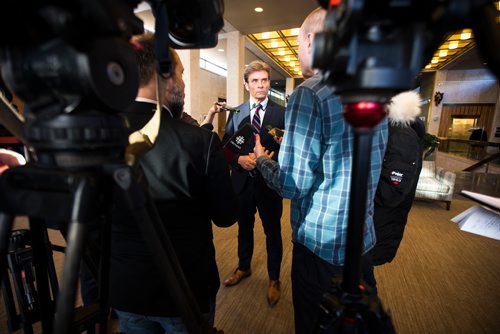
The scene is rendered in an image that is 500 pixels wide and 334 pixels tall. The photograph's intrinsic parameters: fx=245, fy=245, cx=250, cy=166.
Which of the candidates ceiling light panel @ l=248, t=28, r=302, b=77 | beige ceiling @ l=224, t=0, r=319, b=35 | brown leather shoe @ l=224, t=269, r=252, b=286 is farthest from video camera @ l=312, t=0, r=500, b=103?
ceiling light panel @ l=248, t=28, r=302, b=77

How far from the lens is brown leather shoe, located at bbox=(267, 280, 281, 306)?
5.58 ft

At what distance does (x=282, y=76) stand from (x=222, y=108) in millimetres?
11459

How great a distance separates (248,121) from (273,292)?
4.26ft

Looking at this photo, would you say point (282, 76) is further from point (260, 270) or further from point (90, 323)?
point (90, 323)

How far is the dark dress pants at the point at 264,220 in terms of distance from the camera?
181cm

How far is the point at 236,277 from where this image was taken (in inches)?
75.4

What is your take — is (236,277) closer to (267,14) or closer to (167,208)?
(167,208)

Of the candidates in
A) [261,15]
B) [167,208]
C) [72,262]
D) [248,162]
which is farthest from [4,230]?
[261,15]

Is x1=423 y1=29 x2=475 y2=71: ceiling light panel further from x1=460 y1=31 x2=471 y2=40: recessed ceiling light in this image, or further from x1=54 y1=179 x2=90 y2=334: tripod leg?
x1=54 y1=179 x2=90 y2=334: tripod leg

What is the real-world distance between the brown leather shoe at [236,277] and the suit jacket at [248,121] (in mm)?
650

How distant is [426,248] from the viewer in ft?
8.38

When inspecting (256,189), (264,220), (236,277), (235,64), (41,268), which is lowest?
(236,277)

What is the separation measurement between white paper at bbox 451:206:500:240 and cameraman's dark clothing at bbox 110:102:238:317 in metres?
0.73

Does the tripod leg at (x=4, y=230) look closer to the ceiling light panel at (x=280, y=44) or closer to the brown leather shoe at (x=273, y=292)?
the brown leather shoe at (x=273, y=292)
